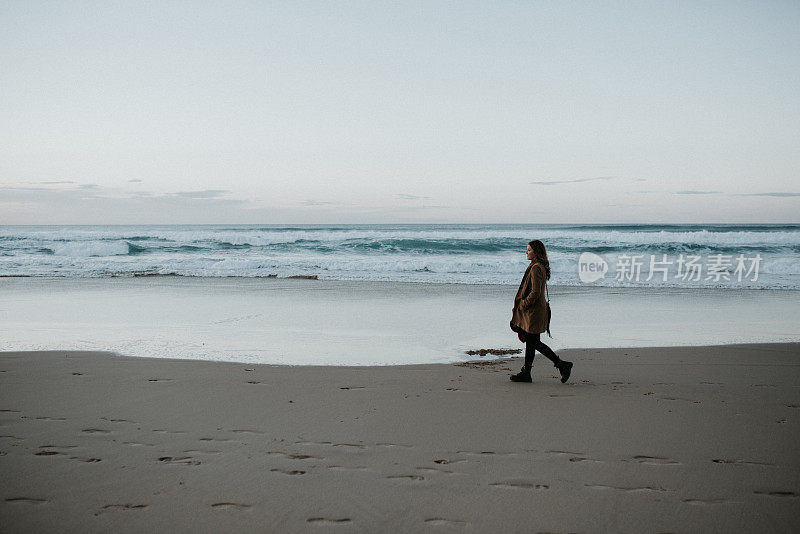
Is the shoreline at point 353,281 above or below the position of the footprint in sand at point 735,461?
below

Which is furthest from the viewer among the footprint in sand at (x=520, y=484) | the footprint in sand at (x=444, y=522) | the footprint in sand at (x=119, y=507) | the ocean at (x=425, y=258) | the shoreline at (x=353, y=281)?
the ocean at (x=425, y=258)

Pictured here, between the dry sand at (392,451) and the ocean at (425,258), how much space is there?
11775mm

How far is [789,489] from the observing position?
3.17 metres

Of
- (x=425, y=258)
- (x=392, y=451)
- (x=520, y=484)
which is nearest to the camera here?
(x=520, y=484)

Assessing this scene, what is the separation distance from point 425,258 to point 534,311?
65.6 feet

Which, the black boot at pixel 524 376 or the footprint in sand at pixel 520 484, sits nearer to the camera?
the footprint in sand at pixel 520 484

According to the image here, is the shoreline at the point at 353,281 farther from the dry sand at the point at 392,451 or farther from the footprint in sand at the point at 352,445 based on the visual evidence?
the footprint in sand at the point at 352,445

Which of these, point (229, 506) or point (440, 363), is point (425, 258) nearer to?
point (440, 363)

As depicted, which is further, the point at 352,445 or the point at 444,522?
the point at 352,445

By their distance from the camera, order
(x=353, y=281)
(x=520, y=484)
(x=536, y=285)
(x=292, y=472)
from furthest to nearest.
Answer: (x=353, y=281) → (x=536, y=285) → (x=292, y=472) → (x=520, y=484)

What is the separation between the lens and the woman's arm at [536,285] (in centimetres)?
569

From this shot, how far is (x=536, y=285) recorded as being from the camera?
5.70m

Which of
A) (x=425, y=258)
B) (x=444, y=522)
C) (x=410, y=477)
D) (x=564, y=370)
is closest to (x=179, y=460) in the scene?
(x=410, y=477)

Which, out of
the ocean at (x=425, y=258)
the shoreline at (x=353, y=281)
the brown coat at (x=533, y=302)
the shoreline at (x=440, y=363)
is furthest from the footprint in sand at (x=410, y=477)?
the ocean at (x=425, y=258)
